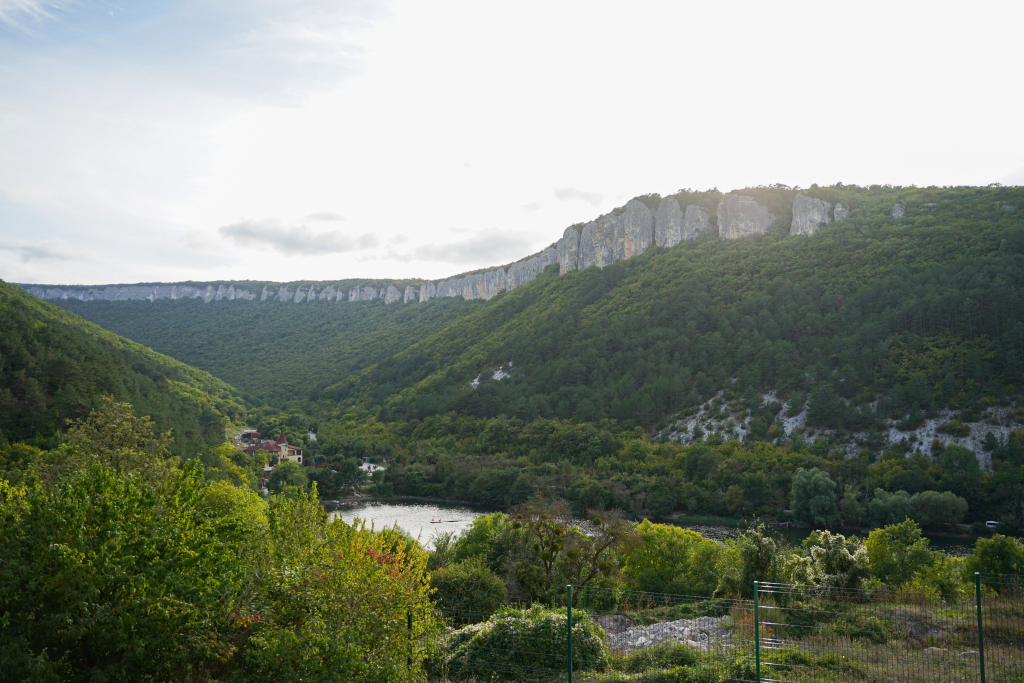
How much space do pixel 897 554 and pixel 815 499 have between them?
2404cm

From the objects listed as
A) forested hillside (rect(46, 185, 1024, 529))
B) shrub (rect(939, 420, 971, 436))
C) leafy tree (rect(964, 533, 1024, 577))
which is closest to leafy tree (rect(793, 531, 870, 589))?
leafy tree (rect(964, 533, 1024, 577))

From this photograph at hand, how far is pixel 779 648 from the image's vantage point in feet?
28.3

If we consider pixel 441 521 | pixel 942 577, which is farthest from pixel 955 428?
pixel 441 521

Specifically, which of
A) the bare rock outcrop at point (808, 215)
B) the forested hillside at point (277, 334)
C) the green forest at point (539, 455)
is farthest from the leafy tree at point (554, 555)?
the forested hillside at point (277, 334)

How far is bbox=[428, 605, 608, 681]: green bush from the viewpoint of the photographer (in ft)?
29.7

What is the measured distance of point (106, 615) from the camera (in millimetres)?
5391

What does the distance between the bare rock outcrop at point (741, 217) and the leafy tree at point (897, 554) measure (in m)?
75.1

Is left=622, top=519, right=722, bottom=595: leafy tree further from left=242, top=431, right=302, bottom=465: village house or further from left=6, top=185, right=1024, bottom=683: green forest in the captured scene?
left=242, top=431, right=302, bottom=465: village house

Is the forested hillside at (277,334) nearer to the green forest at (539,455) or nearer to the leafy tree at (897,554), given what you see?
the green forest at (539,455)

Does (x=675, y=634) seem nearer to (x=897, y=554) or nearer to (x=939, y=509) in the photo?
(x=897, y=554)

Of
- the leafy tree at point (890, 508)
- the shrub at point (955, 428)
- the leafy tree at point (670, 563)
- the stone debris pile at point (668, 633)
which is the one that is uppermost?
the shrub at point (955, 428)

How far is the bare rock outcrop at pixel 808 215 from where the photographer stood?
3260 inches

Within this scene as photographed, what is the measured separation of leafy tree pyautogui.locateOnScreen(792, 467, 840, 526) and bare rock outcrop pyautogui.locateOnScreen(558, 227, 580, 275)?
67.1 meters

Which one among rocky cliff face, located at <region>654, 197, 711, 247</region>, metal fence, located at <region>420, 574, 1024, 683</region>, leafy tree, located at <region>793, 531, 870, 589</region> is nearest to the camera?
metal fence, located at <region>420, 574, 1024, 683</region>
